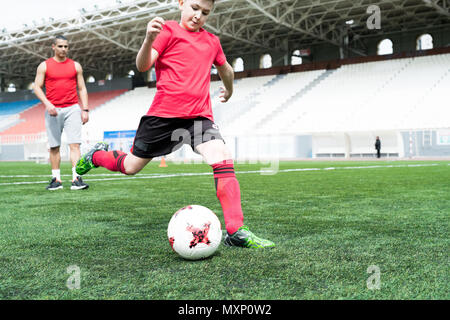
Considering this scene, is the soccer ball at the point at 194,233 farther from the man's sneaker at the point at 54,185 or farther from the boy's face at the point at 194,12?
the man's sneaker at the point at 54,185

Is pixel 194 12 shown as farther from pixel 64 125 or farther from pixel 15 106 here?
pixel 15 106

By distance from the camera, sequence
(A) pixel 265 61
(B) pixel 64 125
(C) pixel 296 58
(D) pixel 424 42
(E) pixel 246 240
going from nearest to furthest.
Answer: (E) pixel 246 240, (B) pixel 64 125, (D) pixel 424 42, (C) pixel 296 58, (A) pixel 265 61

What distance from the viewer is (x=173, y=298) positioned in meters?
1.90

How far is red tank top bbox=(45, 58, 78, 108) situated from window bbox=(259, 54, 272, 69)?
1208 inches

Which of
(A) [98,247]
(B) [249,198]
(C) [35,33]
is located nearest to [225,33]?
(C) [35,33]

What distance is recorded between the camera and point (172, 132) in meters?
3.29

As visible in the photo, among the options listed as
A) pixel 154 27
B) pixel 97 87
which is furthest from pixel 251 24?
pixel 154 27

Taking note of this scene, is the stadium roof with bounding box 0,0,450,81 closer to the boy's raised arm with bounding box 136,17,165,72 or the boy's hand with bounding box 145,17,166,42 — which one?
the boy's raised arm with bounding box 136,17,165,72

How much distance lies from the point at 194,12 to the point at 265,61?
34543mm

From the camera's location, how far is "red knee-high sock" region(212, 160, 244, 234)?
9.93 feet

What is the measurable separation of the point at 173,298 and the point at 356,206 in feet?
11.2

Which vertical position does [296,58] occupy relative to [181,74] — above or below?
above

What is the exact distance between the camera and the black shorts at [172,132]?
127 inches
